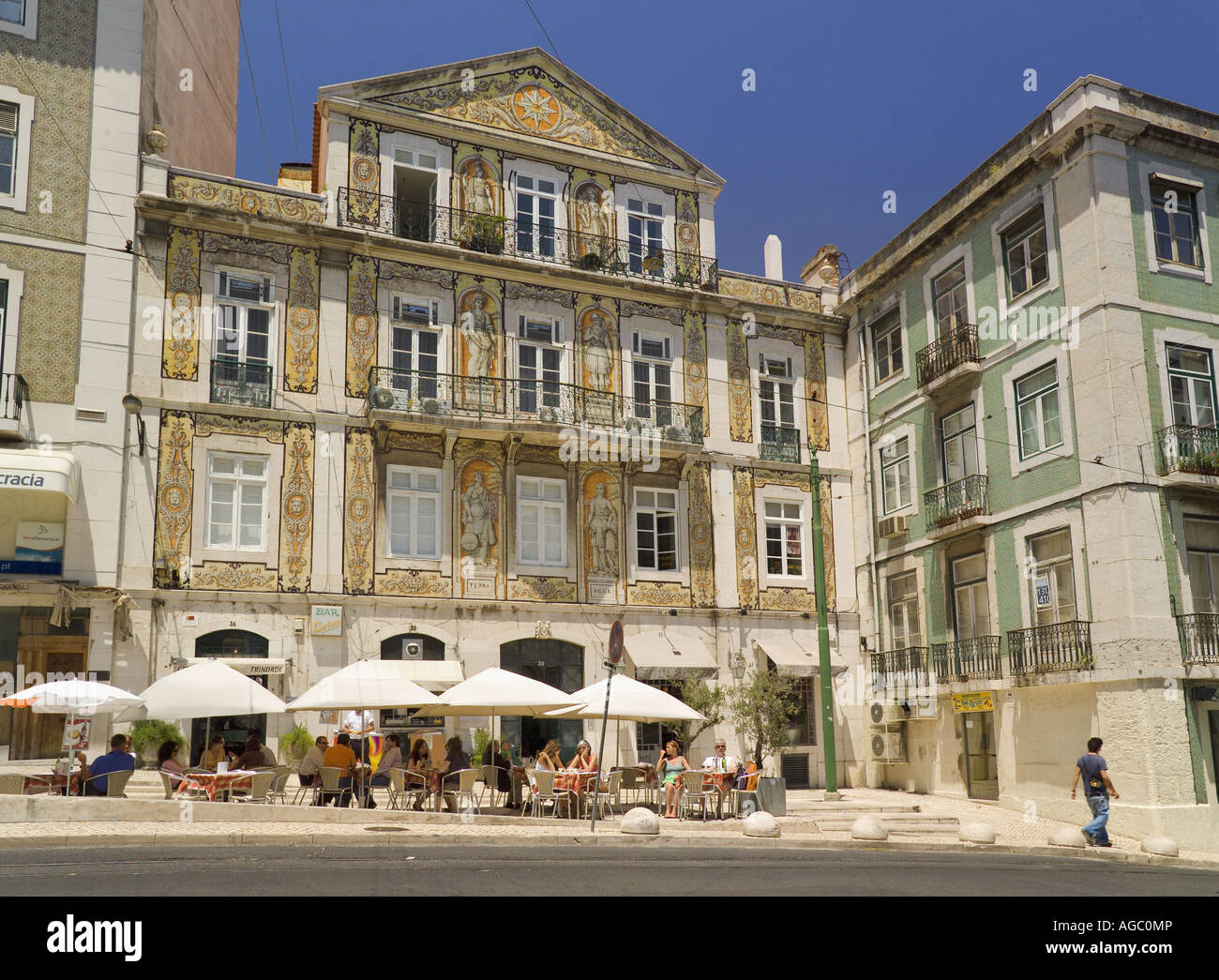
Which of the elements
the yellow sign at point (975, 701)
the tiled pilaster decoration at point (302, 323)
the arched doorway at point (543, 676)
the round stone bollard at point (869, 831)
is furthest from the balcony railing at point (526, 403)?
the round stone bollard at point (869, 831)

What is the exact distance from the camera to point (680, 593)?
994 inches

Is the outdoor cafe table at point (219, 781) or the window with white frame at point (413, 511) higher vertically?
the window with white frame at point (413, 511)

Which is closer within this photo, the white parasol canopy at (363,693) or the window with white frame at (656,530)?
the white parasol canopy at (363,693)

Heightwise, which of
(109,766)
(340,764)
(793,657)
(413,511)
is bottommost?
(340,764)

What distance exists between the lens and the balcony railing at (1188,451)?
19.6 metres

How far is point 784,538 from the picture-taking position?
87.9 ft

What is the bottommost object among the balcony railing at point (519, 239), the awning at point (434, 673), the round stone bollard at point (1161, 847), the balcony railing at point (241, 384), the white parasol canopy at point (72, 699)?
the round stone bollard at point (1161, 847)

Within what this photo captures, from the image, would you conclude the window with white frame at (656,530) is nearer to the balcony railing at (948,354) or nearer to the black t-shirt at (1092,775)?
the balcony railing at (948,354)

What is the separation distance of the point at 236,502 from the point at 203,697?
6.50 meters

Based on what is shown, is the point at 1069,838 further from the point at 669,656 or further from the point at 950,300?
the point at 950,300

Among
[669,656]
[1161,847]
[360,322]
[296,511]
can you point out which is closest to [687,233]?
[360,322]

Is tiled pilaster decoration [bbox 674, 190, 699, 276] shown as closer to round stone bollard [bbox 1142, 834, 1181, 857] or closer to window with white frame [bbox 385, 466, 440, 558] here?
window with white frame [bbox 385, 466, 440, 558]

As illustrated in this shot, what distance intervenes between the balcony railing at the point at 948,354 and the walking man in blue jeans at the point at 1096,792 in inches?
363

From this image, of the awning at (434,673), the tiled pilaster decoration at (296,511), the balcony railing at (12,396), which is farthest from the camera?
the tiled pilaster decoration at (296,511)
